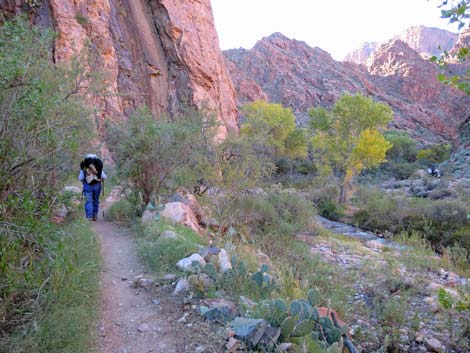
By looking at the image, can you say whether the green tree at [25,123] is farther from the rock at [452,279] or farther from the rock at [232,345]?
the rock at [452,279]

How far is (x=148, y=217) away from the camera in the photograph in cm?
774

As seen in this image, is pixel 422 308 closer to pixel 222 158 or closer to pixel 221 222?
pixel 221 222

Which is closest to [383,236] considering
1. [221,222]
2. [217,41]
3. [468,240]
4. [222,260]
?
[468,240]

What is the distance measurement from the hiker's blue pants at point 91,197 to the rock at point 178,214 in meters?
1.34

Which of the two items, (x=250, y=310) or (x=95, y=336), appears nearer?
(x=95, y=336)

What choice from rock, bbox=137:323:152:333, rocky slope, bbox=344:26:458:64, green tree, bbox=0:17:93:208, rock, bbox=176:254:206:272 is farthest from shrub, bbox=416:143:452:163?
rocky slope, bbox=344:26:458:64

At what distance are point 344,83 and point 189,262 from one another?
66673mm

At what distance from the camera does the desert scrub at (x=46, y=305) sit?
9.71 feet

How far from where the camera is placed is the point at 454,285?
791 cm

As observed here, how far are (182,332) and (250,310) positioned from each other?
2.18 ft

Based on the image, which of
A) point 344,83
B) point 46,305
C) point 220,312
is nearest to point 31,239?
point 46,305

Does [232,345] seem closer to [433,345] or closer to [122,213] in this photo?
[433,345]

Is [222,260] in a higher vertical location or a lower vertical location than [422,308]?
higher

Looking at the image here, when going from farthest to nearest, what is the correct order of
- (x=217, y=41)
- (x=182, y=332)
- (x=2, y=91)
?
(x=217, y=41) < (x=182, y=332) < (x=2, y=91)
